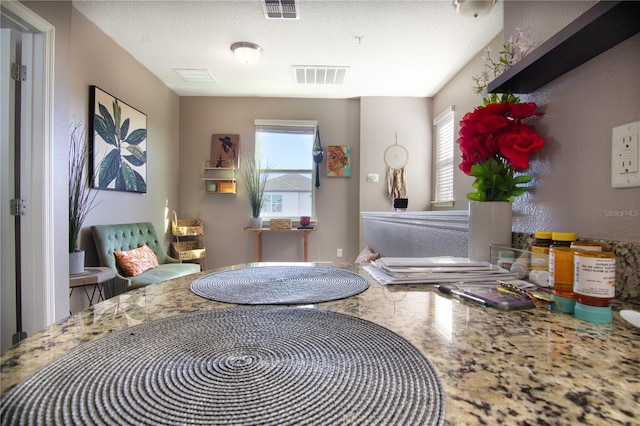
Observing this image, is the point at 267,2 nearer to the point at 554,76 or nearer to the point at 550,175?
the point at 554,76

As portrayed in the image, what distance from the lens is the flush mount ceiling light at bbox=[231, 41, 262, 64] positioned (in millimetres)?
2691

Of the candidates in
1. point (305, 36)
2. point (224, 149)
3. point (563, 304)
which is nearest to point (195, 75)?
point (224, 149)

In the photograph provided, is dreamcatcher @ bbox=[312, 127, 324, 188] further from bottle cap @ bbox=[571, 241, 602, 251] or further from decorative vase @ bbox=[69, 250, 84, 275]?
bottle cap @ bbox=[571, 241, 602, 251]

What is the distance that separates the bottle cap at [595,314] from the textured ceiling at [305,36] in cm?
237

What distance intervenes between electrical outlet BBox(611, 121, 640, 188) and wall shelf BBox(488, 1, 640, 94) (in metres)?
0.18

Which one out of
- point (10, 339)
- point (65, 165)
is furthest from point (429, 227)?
point (10, 339)

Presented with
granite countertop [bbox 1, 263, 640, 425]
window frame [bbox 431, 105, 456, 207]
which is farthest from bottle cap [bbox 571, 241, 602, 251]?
window frame [bbox 431, 105, 456, 207]

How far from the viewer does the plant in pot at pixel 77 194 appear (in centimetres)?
206

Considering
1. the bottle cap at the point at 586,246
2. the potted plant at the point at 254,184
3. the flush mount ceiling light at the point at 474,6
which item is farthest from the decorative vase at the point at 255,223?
the bottle cap at the point at 586,246

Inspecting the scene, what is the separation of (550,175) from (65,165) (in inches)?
98.7

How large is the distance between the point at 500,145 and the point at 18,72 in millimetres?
2482

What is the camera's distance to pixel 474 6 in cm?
172

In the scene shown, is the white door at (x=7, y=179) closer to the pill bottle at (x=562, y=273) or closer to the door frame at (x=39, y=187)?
the door frame at (x=39, y=187)

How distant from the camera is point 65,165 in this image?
1891mm
